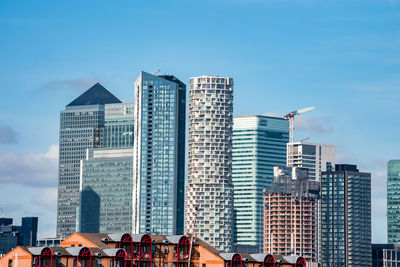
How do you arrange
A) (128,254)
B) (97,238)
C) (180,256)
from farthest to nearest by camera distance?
1. (180,256)
2. (97,238)
3. (128,254)

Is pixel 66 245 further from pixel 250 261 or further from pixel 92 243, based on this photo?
pixel 250 261

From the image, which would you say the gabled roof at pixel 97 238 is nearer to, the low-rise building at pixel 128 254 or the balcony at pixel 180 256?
the low-rise building at pixel 128 254

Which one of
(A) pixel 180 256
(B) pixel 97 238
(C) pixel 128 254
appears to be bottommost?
(A) pixel 180 256

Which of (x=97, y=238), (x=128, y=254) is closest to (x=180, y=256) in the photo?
(x=128, y=254)

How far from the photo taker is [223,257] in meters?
178

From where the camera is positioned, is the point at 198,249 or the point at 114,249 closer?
the point at 114,249

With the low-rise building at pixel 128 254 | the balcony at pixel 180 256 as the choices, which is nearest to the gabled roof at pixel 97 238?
the low-rise building at pixel 128 254

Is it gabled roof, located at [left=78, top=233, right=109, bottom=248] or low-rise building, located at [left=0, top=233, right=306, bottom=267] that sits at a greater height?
gabled roof, located at [left=78, top=233, right=109, bottom=248]

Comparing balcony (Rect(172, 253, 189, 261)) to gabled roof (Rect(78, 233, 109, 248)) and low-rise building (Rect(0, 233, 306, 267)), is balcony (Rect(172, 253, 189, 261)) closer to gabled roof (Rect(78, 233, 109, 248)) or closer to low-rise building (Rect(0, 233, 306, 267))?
low-rise building (Rect(0, 233, 306, 267))

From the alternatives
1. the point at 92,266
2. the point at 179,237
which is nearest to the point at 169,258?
the point at 179,237

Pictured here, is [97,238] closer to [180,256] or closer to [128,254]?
[128,254]

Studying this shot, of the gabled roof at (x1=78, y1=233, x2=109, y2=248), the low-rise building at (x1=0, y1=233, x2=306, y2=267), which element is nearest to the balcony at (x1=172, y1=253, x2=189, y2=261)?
the low-rise building at (x1=0, y1=233, x2=306, y2=267)

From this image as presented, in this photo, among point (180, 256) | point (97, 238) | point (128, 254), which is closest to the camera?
point (128, 254)

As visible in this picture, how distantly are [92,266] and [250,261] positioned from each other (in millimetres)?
30131
